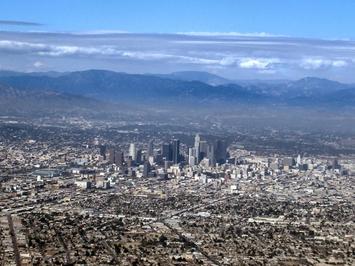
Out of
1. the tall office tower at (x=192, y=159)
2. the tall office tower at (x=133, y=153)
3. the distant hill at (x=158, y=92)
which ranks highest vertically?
the tall office tower at (x=133, y=153)

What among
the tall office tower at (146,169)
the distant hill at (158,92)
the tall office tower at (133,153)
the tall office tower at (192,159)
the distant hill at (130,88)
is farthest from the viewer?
the distant hill at (130,88)

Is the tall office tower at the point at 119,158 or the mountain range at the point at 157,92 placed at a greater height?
the tall office tower at the point at 119,158

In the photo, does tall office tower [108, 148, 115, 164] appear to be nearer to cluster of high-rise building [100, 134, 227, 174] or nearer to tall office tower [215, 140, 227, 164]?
cluster of high-rise building [100, 134, 227, 174]

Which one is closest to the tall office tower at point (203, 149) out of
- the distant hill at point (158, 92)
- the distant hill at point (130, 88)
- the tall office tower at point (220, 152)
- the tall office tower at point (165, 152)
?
the tall office tower at point (220, 152)

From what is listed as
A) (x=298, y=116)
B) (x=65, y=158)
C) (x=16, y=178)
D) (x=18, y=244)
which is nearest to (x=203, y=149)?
(x=65, y=158)

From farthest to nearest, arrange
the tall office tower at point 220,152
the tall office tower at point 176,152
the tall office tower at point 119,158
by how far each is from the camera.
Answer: the tall office tower at point 220,152 < the tall office tower at point 176,152 < the tall office tower at point 119,158

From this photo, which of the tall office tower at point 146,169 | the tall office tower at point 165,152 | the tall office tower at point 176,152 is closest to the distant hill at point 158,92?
the tall office tower at point 165,152

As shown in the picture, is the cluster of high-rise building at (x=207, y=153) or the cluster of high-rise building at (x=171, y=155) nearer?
the cluster of high-rise building at (x=171, y=155)

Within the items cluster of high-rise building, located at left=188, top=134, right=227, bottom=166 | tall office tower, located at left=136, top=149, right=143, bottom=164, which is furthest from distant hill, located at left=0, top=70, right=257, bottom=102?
tall office tower, located at left=136, top=149, right=143, bottom=164

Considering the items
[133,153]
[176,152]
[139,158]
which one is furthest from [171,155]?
[133,153]

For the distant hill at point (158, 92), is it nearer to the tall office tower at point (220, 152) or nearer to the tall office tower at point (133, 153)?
the tall office tower at point (220, 152)
